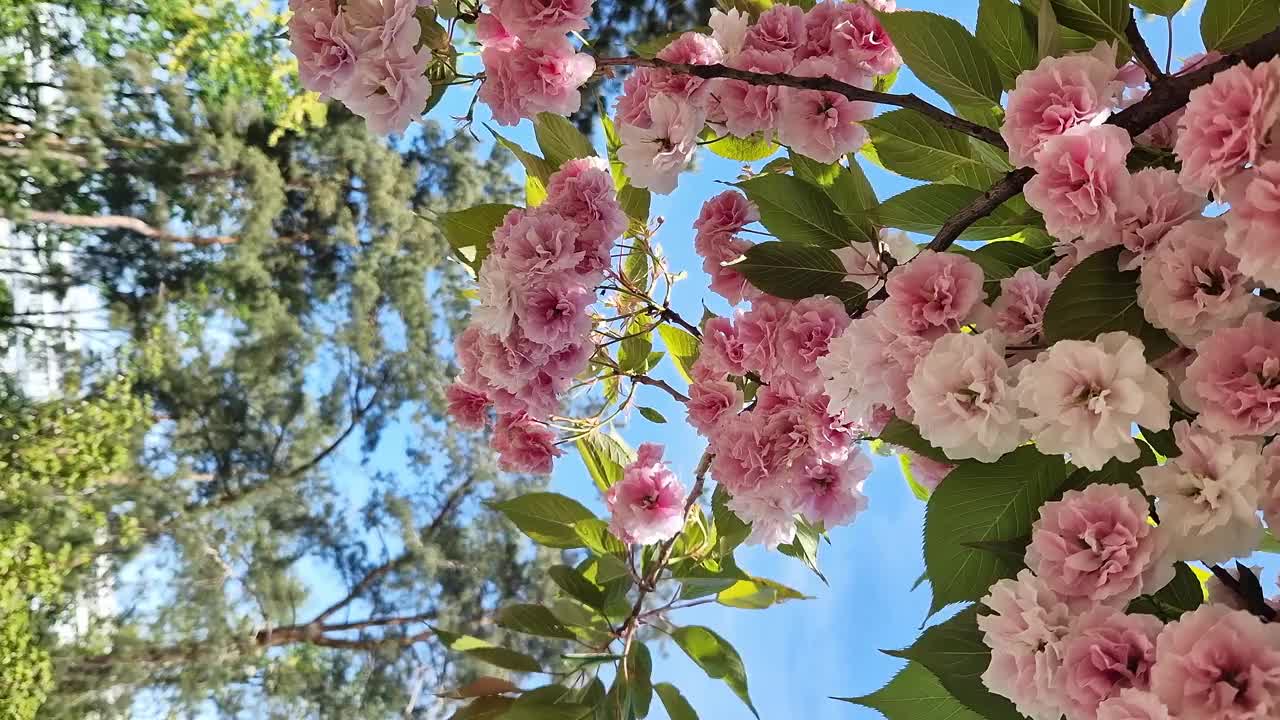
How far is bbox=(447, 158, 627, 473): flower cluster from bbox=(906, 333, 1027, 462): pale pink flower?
0.25m

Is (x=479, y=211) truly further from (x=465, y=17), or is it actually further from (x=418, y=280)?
(x=418, y=280)

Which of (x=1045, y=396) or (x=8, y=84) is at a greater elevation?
(x=8, y=84)

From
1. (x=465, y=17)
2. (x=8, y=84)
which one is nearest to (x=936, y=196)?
(x=465, y=17)

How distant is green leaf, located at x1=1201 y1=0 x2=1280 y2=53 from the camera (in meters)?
0.35

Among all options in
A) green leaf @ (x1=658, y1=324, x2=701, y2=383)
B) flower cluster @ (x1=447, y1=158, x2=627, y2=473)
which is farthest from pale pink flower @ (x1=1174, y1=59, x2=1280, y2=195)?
green leaf @ (x1=658, y1=324, x2=701, y2=383)

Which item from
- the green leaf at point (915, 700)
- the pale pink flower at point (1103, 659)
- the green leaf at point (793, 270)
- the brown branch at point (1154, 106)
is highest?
the green leaf at point (793, 270)

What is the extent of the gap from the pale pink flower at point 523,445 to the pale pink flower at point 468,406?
0.04 meters

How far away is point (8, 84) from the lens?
11.6 feet

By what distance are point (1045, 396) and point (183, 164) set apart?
4.10 meters

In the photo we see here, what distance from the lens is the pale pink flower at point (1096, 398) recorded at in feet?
0.92

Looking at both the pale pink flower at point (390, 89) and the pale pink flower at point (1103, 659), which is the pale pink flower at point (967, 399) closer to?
the pale pink flower at point (1103, 659)

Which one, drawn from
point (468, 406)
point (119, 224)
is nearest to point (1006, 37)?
point (468, 406)

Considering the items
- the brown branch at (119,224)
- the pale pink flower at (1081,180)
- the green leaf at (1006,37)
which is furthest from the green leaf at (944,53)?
the brown branch at (119,224)

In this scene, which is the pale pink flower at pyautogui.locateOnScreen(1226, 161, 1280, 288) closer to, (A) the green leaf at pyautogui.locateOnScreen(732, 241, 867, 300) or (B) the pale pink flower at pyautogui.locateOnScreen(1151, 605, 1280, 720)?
(B) the pale pink flower at pyautogui.locateOnScreen(1151, 605, 1280, 720)
